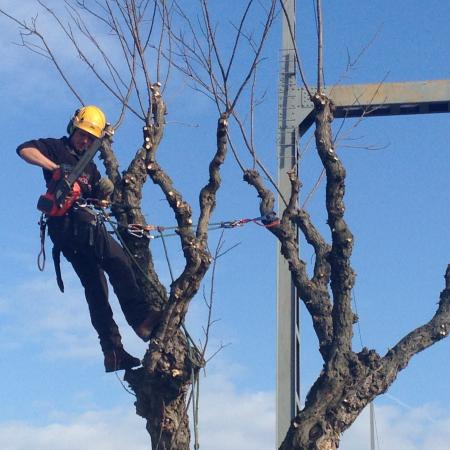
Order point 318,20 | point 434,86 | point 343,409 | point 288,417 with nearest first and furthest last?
point 343,409 → point 318,20 → point 288,417 → point 434,86

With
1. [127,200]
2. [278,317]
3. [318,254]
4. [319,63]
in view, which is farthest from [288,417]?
[319,63]

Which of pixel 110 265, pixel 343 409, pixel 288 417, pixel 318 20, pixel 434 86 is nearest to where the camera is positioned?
pixel 343 409

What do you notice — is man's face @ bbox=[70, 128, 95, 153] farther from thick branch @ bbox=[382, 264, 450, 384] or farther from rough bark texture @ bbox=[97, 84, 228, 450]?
thick branch @ bbox=[382, 264, 450, 384]

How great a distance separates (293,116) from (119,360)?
2.55m

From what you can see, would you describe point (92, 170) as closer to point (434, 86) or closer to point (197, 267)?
point (197, 267)

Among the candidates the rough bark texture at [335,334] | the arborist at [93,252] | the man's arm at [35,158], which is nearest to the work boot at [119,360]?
the arborist at [93,252]

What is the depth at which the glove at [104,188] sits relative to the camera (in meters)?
6.37

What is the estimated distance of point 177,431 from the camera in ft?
18.6

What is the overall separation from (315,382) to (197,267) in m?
0.91

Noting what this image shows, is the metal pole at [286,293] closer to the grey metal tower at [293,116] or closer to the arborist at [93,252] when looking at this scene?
the grey metal tower at [293,116]

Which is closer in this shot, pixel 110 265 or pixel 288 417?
pixel 110 265

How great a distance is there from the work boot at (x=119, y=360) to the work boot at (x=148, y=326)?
162mm

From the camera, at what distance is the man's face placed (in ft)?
21.8

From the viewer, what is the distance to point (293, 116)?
→ 25.3 feet
